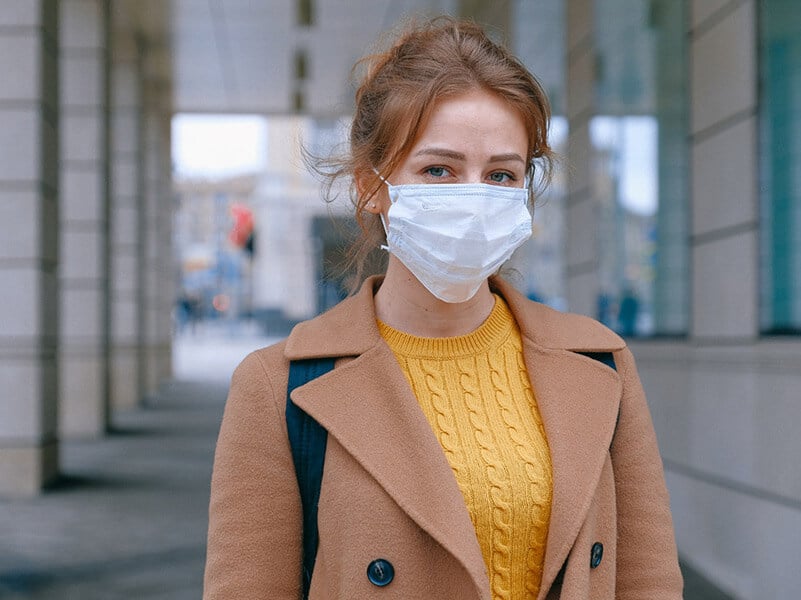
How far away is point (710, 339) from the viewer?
5664mm

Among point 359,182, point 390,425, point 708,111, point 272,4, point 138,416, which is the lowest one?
point 138,416

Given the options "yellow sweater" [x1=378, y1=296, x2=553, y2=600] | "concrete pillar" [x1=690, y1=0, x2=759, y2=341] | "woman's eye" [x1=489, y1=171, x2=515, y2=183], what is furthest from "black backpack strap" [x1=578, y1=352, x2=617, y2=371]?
"concrete pillar" [x1=690, y1=0, x2=759, y2=341]

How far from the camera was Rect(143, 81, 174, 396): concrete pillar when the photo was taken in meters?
17.8

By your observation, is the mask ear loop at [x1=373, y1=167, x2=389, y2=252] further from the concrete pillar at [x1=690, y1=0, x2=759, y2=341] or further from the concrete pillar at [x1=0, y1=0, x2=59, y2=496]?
the concrete pillar at [x1=0, y1=0, x2=59, y2=496]

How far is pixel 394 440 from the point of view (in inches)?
70.2

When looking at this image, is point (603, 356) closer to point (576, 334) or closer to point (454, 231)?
point (576, 334)

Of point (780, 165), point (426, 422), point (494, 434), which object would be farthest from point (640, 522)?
point (780, 165)

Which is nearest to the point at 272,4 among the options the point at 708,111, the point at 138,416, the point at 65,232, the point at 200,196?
the point at 65,232

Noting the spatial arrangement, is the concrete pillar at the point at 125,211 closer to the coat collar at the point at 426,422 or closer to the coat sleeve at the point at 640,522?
the coat collar at the point at 426,422

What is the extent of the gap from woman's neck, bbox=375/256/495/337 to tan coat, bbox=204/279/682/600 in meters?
0.10

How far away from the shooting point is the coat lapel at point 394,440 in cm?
170

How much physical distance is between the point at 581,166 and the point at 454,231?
652cm

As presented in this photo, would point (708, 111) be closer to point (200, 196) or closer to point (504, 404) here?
point (504, 404)

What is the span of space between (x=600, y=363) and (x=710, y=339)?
3.97m
